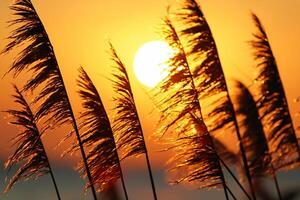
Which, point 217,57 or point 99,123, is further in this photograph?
point 99,123

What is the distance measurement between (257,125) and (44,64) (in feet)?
21.4

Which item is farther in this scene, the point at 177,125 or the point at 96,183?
the point at 96,183

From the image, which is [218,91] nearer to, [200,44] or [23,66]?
[200,44]

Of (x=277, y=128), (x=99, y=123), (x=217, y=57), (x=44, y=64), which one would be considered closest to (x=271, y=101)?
(x=277, y=128)

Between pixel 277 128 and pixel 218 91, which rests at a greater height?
pixel 218 91

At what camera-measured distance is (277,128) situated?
11.1m

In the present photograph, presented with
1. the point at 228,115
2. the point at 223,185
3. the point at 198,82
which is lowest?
the point at 223,185

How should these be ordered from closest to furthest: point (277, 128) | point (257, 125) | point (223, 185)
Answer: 1. point (223, 185)
2. point (277, 128)
3. point (257, 125)

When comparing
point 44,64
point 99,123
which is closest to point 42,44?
point 44,64

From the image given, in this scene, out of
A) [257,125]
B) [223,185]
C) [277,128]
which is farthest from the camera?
[257,125]

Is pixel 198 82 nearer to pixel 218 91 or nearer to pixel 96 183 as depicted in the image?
pixel 218 91

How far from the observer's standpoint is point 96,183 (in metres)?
11.5

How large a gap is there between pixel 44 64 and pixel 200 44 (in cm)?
279

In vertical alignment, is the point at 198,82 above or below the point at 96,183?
above
